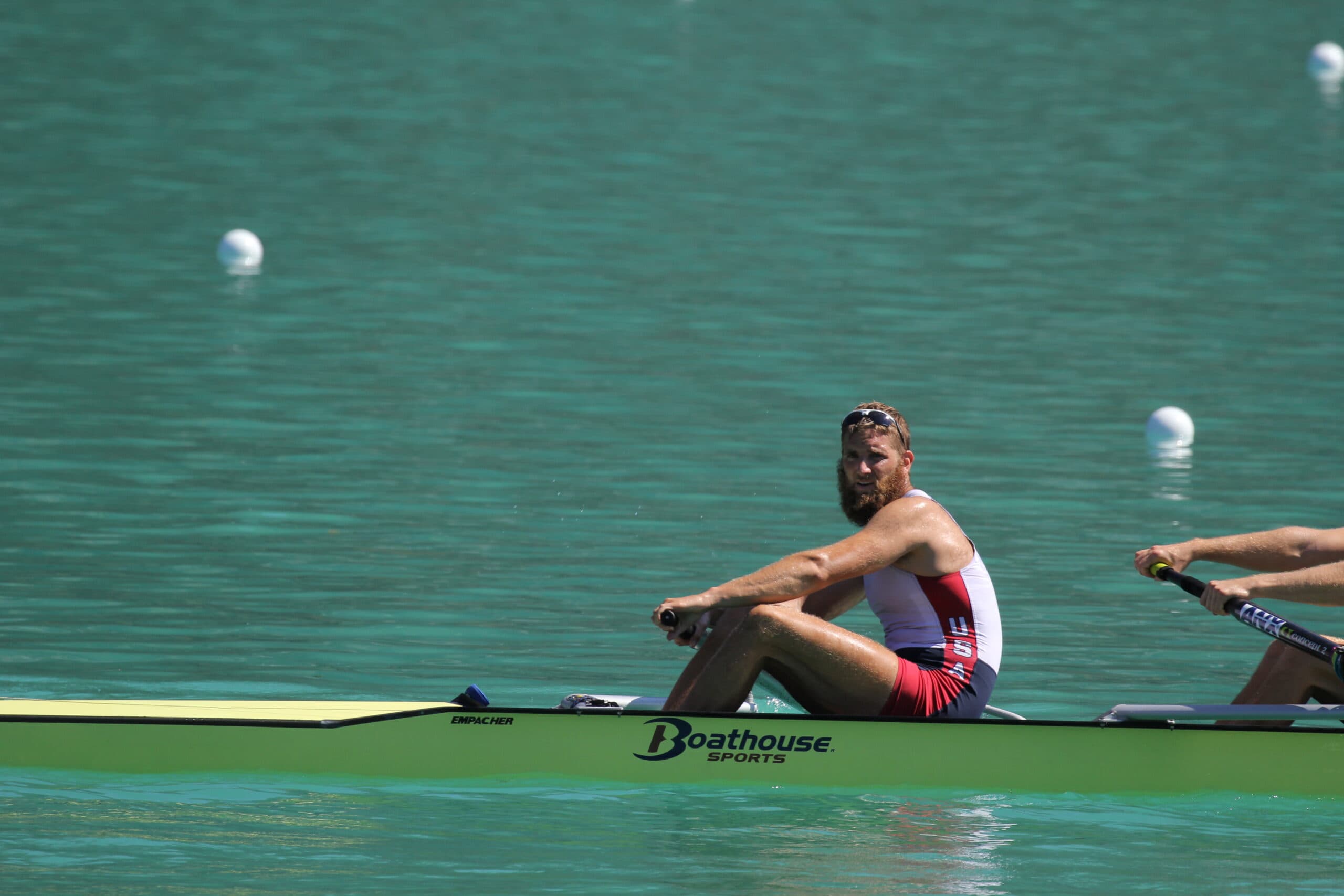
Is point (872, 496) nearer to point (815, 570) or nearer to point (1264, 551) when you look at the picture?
point (815, 570)

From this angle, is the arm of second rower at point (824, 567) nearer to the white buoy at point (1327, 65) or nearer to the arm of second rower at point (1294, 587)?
the arm of second rower at point (1294, 587)

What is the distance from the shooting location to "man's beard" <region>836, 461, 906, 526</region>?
752cm

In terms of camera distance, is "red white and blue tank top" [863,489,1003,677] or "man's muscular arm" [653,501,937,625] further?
"red white and blue tank top" [863,489,1003,677]

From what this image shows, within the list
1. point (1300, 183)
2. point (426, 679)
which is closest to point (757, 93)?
point (1300, 183)

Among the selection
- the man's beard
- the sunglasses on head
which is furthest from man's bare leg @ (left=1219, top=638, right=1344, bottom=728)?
the sunglasses on head

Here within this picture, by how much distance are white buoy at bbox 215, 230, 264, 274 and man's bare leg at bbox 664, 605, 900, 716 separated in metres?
13.5

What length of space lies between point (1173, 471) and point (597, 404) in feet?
13.2

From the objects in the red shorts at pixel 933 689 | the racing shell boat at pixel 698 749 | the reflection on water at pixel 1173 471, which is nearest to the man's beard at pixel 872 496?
the red shorts at pixel 933 689

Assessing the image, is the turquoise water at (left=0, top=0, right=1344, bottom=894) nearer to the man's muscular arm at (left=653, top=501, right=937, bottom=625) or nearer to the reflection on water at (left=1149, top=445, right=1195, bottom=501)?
the reflection on water at (left=1149, top=445, right=1195, bottom=501)

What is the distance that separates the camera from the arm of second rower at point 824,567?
728 centimetres

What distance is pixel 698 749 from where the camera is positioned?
752 centimetres

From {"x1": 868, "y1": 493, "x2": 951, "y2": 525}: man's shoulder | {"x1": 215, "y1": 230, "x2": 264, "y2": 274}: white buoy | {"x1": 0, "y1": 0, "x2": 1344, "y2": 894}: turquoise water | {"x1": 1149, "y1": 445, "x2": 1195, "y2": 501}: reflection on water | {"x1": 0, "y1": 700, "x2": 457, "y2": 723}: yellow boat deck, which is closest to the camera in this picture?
{"x1": 0, "y1": 0, "x2": 1344, "y2": 894}: turquoise water

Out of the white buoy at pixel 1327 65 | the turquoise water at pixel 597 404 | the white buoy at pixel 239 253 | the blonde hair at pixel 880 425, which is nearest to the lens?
the turquoise water at pixel 597 404

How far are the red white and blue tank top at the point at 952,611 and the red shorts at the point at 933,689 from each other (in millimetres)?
26
